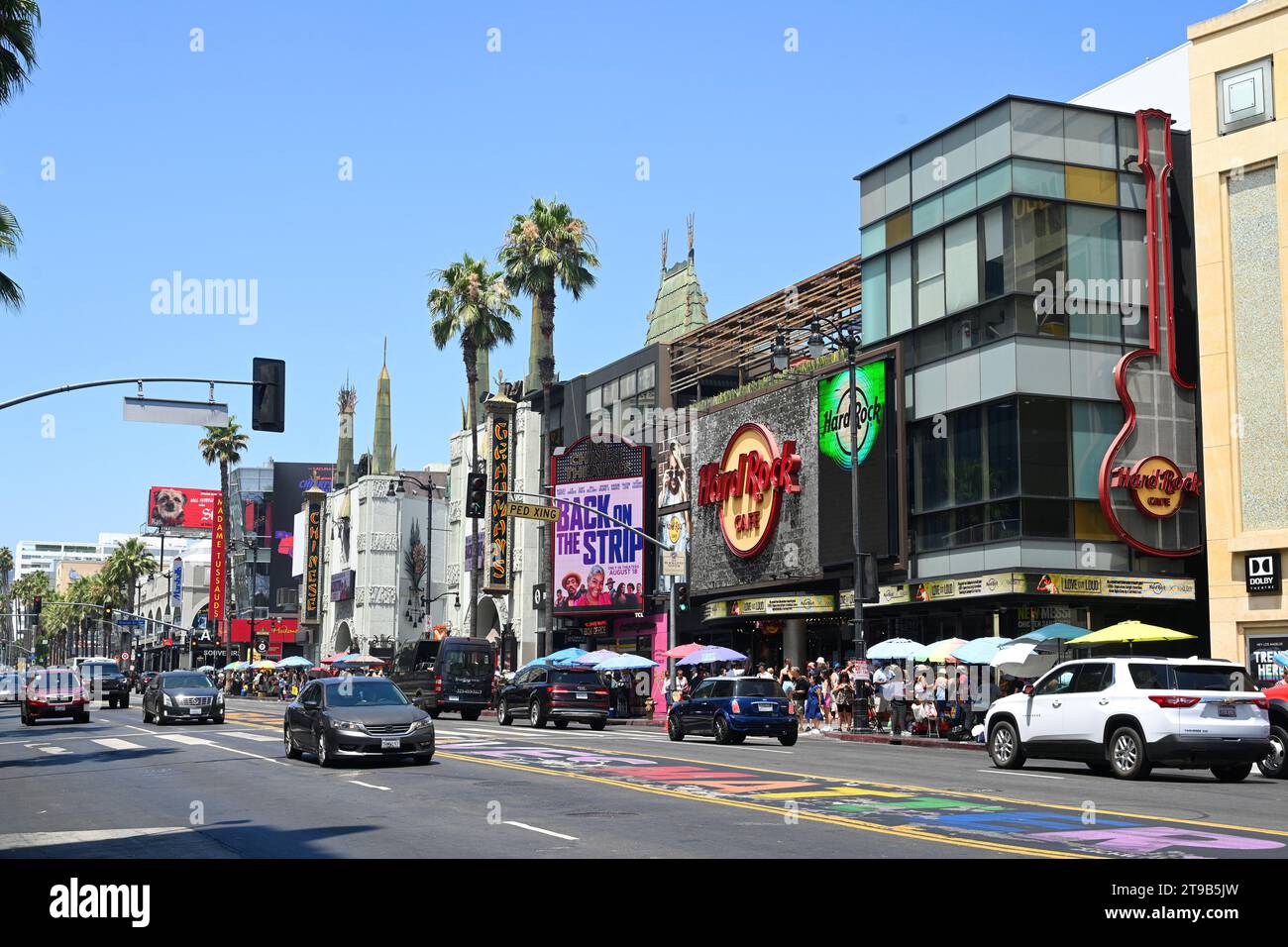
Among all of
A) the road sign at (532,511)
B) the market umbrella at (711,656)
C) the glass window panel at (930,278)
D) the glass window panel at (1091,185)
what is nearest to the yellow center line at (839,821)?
the market umbrella at (711,656)

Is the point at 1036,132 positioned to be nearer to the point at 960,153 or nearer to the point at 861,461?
the point at 960,153

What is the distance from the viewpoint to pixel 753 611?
49.0 meters

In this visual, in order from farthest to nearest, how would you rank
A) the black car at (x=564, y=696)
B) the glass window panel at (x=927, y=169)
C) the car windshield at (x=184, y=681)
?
the glass window panel at (x=927, y=169)
the car windshield at (x=184, y=681)
the black car at (x=564, y=696)

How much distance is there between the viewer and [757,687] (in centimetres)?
3055

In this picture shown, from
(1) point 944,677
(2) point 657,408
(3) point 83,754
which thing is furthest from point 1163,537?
(3) point 83,754

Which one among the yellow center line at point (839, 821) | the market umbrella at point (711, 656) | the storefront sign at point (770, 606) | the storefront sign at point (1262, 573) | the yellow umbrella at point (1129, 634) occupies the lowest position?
the yellow center line at point (839, 821)

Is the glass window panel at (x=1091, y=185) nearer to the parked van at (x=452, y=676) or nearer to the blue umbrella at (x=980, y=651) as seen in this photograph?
the blue umbrella at (x=980, y=651)

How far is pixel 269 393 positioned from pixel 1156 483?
82.4 feet

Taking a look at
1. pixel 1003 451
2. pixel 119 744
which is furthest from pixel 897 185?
pixel 119 744

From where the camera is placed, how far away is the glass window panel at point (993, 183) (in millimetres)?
39688

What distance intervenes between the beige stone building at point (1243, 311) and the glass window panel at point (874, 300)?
10366 mm

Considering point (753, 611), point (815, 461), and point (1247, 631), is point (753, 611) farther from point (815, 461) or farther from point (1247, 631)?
point (1247, 631)

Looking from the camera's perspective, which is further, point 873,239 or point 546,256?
point 546,256

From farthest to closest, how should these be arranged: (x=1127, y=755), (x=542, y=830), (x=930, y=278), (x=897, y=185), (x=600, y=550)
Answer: (x=600, y=550), (x=897, y=185), (x=930, y=278), (x=1127, y=755), (x=542, y=830)
